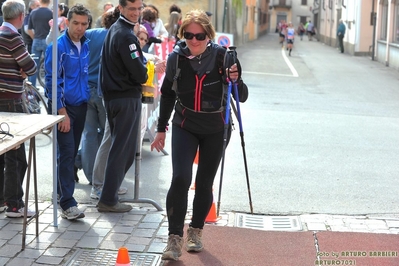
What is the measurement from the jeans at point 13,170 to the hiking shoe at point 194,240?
1.67m

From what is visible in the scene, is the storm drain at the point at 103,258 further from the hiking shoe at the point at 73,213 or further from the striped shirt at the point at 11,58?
the striped shirt at the point at 11,58

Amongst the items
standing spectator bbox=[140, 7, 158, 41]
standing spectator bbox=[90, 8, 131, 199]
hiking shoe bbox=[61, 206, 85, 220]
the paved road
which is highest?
standing spectator bbox=[140, 7, 158, 41]

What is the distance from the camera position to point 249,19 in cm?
5622

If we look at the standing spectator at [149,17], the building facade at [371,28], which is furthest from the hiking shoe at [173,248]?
the building facade at [371,28]

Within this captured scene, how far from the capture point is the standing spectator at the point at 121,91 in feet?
19.9

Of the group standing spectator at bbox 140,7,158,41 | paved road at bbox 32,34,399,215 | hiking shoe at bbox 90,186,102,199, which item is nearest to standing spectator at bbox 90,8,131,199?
hiking shoe at bbox 90,186,102,199

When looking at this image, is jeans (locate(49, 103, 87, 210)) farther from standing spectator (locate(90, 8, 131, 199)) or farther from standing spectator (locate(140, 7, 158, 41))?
standing spectator (locate(140, 7, 158, 41))

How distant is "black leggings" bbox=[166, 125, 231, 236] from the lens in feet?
17.1

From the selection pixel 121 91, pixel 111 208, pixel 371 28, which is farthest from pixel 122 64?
pixel 371 28

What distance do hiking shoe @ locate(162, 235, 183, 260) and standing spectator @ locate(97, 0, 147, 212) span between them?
1.29 meters

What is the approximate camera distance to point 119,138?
6.32 m

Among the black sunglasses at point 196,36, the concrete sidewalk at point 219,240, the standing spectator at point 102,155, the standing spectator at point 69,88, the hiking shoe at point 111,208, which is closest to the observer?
the black sunglasses at point 196,36

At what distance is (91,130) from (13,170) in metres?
1.29

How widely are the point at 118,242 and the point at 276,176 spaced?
3143 mm
